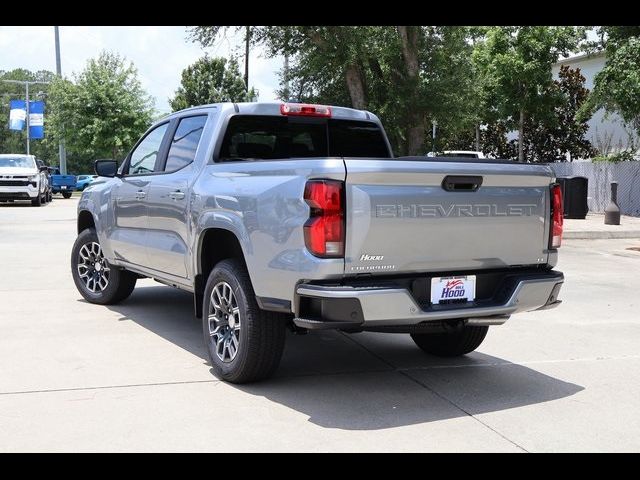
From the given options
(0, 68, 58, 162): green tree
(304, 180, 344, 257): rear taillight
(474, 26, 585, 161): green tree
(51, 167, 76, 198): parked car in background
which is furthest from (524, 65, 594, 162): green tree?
(0, 68, 58, 162): green tree

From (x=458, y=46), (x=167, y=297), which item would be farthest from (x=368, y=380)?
(x=458, y=46)

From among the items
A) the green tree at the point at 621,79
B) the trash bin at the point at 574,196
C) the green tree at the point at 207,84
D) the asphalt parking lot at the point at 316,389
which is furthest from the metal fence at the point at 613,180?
the green tree at the point at 207,84

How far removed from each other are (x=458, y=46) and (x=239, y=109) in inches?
810

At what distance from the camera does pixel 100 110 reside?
1663 inches

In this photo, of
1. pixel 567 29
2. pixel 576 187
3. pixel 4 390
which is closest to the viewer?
pixel 4 390

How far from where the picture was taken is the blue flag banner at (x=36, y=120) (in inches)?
1816

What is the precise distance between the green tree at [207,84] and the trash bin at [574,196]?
39.1m

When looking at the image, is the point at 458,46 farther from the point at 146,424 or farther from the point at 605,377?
the point at 146,424

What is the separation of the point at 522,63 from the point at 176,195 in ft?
83.9

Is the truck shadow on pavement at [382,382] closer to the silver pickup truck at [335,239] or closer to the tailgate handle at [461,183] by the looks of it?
the silver pickup truck at [335,239]

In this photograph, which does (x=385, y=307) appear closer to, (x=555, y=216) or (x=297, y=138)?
(x=555, y=216)
